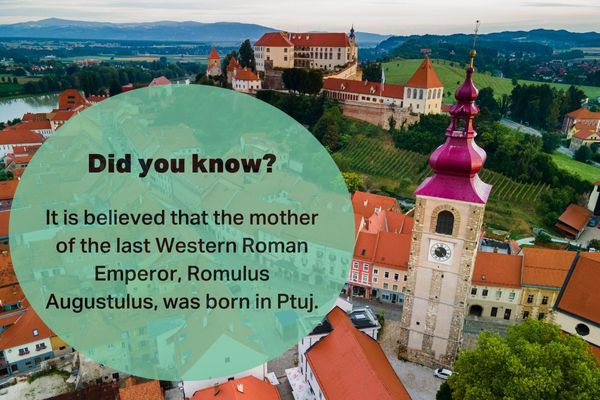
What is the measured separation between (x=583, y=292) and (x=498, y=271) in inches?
329

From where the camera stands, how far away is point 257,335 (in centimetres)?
2372

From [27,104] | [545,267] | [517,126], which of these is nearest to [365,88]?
[517,126]

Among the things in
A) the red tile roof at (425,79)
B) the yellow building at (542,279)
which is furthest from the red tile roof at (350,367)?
the red tile roof at (425,79)

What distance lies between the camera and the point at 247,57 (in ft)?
301

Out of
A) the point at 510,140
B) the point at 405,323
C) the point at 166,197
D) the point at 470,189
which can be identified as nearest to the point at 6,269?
the point at 166,197

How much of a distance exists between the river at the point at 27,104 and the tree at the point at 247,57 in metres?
69.2

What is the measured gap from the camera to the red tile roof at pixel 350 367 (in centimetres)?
1898

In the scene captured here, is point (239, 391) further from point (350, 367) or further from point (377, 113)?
point (377, 113)

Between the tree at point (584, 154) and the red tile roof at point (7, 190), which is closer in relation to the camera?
the red tile roof at point (7, 190)

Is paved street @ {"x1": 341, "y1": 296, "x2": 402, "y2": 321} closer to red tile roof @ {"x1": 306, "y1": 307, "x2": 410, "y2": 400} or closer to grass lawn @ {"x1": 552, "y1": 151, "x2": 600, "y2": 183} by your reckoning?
red tile roof @ {"x1": 306, "y1": 307, "x2": 410, "y2": 400}

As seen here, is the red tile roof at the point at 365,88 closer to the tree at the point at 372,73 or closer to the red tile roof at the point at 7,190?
the tree at the point at 372,73

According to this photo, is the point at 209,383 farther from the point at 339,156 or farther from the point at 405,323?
the point at 339,156

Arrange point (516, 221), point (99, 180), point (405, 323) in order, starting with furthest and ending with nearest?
point (516, 221) < point (99, 180) < point (405, 323)

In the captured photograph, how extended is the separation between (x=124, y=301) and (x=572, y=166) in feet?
197
